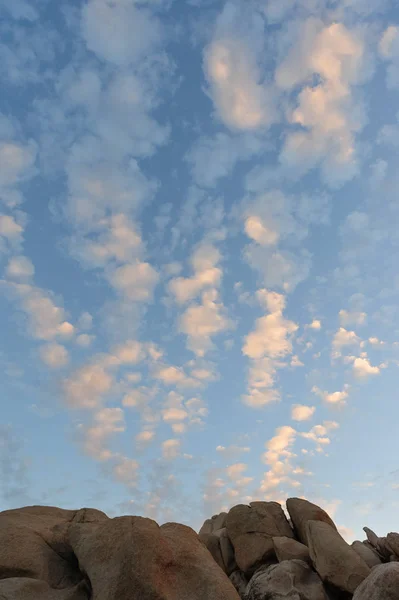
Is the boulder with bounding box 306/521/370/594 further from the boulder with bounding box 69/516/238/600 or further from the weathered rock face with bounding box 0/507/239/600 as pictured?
the boulder with bounding box 69/516/238/600

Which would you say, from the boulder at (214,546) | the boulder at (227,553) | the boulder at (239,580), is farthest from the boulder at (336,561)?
the boulder at (214,546)

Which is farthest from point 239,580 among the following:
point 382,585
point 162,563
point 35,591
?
point 35,591

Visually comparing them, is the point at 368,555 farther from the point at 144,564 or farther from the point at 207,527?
the point at 207,527

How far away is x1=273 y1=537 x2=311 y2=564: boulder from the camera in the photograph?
26.1 meters

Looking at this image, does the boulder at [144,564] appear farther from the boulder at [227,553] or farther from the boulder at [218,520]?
the boulder at [218,520]

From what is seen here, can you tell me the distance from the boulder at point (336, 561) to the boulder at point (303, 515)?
357 cm

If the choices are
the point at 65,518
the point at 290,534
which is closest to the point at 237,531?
the point at 290,534

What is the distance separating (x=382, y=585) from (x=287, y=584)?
8.04 m

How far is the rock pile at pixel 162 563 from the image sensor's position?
55.1 feet

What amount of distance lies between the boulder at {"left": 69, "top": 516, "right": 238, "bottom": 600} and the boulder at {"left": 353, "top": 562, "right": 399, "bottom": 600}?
470 centimetres

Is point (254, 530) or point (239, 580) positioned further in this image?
point (254, 530)

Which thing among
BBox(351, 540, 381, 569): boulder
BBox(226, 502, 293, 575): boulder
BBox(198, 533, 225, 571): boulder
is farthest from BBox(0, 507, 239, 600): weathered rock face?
BBox(198, 533, 225, 571): boulder

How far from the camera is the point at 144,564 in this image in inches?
659

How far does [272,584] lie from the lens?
78.1 feet
